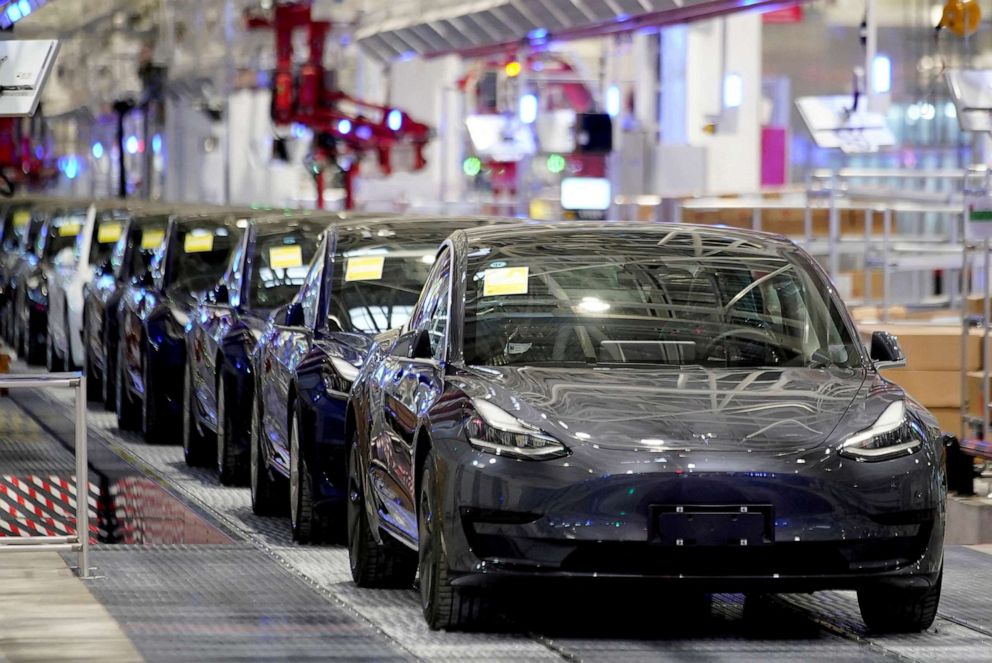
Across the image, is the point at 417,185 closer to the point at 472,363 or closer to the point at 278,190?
the point at 278,190

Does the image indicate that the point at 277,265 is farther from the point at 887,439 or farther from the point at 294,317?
the point at 887,439

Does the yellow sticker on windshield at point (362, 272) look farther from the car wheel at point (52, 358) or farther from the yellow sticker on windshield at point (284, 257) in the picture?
the car wheel at point (52, 358)

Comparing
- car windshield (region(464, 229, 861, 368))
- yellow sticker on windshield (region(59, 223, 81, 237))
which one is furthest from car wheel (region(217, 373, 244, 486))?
yellow sticker on windshield (region(59, 223, 81, 237))

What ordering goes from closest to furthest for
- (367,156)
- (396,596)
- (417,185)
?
(396,596), (367,156), (417,185)

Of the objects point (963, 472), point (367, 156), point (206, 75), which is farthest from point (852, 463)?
point (206, 75)

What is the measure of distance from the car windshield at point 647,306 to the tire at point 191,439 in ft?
21.1

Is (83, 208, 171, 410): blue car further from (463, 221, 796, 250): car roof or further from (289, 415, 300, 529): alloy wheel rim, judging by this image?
A: (463, 221, 796, 250): car roof

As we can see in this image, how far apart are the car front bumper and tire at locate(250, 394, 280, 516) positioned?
15.6ft

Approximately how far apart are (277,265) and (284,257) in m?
0.07

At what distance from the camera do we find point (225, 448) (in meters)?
13.2

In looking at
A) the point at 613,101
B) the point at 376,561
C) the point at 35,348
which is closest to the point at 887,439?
the point at 376,561

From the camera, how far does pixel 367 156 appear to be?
33156 millimetres

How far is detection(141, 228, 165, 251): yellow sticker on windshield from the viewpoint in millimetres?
18391

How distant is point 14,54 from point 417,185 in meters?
28.5
